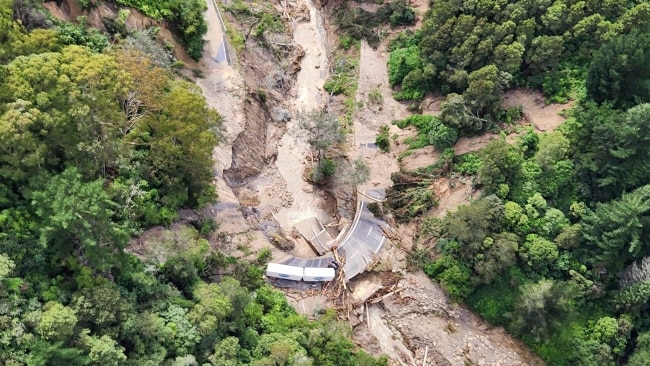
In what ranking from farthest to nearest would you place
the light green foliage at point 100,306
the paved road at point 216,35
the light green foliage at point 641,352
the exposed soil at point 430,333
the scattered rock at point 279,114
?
the scattered rock at point 279,114
the paved road at point 216,35
the exposed soil at point 430,333
the light green foliage at point 641,352
the light green foliage at point 100,306

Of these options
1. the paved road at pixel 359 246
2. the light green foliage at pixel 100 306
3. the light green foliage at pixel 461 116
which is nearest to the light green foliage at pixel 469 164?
the light green foliage at pixel 461 116

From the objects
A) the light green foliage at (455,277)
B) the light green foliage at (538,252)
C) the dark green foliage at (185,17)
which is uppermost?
the dark green foliage at (185,17)

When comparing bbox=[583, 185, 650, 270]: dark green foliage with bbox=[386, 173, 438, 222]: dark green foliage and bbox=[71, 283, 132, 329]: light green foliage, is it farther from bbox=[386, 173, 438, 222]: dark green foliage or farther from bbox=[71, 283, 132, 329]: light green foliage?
bbox=[71, 283, 132, 329]: light green foliage

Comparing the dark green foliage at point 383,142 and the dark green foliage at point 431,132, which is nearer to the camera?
the dark green foliage at point 431,132

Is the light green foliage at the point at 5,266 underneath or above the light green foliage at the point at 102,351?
above

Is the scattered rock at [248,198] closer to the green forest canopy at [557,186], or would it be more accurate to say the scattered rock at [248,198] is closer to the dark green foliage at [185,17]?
the dark green foliage at [185,17]

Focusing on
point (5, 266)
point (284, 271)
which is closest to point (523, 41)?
point (284, 271)

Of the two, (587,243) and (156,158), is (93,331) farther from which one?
(587,243)

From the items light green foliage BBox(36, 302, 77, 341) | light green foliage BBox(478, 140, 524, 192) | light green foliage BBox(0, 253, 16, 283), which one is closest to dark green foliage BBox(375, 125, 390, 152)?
light green foliage BBox(478, 140, 524, 192)
